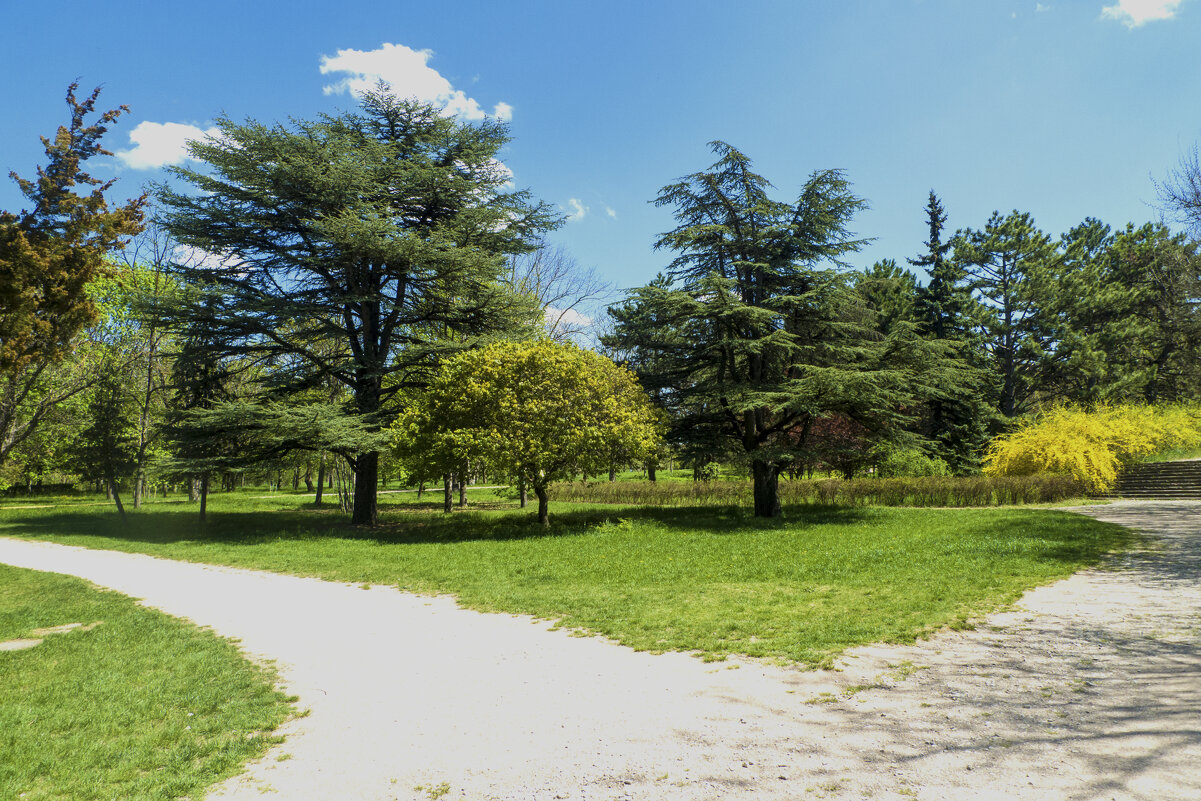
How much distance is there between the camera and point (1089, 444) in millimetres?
22062

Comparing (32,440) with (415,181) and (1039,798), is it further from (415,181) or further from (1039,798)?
(1039,798)

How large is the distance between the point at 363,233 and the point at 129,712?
46.1 ft

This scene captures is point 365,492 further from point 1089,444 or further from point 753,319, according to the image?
point 1089,444

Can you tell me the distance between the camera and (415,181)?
18.6 m

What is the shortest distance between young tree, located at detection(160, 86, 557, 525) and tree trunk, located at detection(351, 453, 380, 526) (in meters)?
0.05

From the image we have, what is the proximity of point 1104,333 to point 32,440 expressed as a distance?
57.6 meters

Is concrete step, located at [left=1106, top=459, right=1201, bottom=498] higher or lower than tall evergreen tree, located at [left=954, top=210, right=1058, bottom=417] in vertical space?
lower

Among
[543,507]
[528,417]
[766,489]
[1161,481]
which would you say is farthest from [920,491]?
[528,417]

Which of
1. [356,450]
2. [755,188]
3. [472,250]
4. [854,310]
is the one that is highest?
[755,188]

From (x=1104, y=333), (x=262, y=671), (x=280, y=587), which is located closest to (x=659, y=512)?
(x=280, y=587)

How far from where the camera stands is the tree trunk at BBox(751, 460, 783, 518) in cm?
1809

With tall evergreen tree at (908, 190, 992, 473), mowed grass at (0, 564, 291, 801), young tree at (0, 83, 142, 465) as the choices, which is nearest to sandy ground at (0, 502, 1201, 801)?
mowed grass at (0, 564, 291, 801)

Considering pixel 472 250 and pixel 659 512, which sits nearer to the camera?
pixel 472 250

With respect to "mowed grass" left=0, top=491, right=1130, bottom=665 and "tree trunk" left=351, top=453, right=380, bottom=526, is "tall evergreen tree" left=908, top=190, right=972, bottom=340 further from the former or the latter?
"tree trunk" left=351, top=453, right=380, bottom=526
